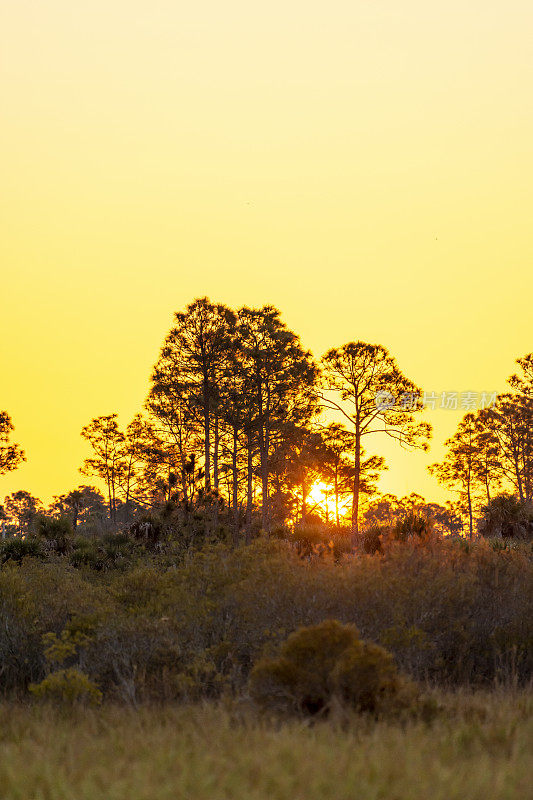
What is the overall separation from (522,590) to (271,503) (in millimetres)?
36672

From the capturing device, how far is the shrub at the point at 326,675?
817 cm

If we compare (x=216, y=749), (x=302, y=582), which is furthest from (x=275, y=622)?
(x=216, y=749)

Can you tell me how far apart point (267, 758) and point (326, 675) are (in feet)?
7.28

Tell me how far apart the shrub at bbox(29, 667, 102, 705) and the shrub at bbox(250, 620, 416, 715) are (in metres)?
2.22

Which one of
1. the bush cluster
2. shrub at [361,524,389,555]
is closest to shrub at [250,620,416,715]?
the bush cluster

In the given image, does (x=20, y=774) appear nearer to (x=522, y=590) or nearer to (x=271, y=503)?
(x=522, y=590)

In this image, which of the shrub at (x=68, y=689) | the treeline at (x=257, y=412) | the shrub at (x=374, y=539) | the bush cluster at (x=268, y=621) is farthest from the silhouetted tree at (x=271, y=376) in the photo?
the shrub at (x=68, y=689)

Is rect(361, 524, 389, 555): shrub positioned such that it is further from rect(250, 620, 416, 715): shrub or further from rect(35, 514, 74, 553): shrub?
rect(250, 620, 416, 715): shrub

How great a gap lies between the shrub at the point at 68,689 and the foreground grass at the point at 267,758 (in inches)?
45.3

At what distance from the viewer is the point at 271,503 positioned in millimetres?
50125

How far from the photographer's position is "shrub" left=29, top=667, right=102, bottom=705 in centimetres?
962

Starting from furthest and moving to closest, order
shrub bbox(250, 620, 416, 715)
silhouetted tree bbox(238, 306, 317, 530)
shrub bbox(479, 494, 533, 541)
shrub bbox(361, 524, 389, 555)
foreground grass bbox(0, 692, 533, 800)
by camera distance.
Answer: silhouetted tree bbox(238, 306, 317, 530) < shrub bbox(479, 494, 533, 541) < shrub bbox(361, 524, 389, 555) < shrub bbox(250, 620, 416, 715) < foreground grass bbox(0, 692, 533, 800)

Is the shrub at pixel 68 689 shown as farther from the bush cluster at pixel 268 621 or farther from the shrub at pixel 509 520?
the shrub at pixel 509 520

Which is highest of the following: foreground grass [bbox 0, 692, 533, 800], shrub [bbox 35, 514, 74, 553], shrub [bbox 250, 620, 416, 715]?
shrub [bbox 35, 514, 74, 553]
